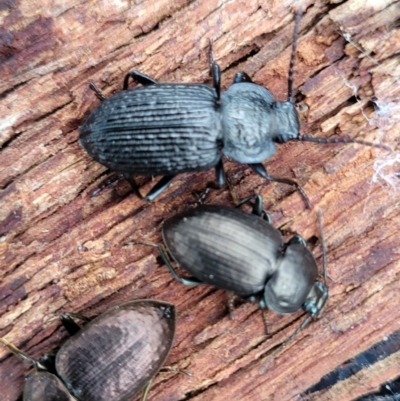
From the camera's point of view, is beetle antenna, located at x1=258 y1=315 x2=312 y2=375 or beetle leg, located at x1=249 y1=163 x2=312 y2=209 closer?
beetle leg, located at x1=249 y1=163 x2=312 y2=209

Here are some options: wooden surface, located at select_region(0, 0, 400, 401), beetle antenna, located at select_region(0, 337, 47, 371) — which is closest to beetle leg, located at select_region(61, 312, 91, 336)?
wooden surface, located at select_region(0, 0, 400, 401)

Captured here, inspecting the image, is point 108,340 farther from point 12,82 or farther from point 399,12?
point 399,12

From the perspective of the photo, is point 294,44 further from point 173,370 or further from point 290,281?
point 173,370

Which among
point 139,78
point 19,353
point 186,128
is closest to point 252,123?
point 186,128

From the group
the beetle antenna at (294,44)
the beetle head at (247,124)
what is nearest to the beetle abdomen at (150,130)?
the beetle head at (247,124)

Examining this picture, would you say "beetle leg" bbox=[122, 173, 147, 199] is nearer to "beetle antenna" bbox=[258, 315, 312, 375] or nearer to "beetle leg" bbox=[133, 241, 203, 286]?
"beetle leg" bbox=[133, 241, 203, 286]

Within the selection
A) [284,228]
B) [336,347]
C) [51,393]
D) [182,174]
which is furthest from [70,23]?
[336,347]
